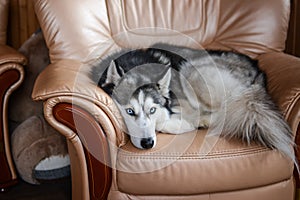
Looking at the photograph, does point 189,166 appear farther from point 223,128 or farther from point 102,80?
point 102,80

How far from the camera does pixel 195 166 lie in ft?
4.82

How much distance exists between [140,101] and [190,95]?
0.27m

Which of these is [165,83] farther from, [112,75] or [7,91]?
[7,91]

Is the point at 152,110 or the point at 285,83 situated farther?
the point at 285,83

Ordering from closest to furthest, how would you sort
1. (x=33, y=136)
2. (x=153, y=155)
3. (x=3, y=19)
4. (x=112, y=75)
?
(x=153, y=155) < (x=112, y=75) < (x=33, y=136) < (x=3, y=19)

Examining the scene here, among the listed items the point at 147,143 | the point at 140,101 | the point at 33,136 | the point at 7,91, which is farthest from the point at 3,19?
the point at 147,143

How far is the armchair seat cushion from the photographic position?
146 cm

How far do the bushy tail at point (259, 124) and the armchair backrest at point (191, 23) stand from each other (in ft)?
2.02

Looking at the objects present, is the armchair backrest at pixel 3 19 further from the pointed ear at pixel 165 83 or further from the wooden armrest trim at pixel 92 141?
the pointed ear at pixel 165 83

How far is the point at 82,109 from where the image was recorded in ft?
4.82

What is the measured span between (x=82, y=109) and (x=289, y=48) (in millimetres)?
1551

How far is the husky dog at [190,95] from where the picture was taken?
4.92ft

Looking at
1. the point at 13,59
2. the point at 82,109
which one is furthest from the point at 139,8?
the point at 82,109

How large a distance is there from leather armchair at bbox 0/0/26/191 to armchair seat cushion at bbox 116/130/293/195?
2.41 feet
